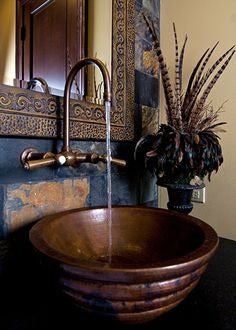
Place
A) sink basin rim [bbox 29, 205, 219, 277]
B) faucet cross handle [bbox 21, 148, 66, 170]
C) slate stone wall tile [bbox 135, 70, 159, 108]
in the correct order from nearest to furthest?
1. sink basin rim [bbox 29, 205, 219, 277]
2. faucet cross handle [bbox 21, 148, 66, 170]
3. slate stone wall tile [bbox 135, 70, 159, 108]

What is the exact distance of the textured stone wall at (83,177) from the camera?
61 centimetres

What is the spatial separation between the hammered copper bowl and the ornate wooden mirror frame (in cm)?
24

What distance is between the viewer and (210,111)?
1018 millimetres

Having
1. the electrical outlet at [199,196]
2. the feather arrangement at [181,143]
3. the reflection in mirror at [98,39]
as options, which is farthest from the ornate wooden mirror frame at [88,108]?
the electrical outlet at [199,196]

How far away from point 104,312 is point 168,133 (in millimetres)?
567

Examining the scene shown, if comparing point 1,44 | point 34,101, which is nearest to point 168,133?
point 34,101

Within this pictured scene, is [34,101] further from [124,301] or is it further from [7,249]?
[124,301]

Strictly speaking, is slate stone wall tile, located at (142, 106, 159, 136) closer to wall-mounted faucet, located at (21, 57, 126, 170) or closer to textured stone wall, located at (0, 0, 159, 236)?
textured stone wall, located at (0, 0, 159, 236)

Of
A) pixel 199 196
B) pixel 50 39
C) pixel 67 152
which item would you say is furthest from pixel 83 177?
pixel 199 196

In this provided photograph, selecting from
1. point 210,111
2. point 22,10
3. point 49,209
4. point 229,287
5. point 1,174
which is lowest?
point 229,287

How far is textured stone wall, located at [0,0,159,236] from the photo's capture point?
2.01 feet

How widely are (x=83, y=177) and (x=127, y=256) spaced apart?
27cm

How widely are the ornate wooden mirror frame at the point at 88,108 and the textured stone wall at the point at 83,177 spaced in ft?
0.12

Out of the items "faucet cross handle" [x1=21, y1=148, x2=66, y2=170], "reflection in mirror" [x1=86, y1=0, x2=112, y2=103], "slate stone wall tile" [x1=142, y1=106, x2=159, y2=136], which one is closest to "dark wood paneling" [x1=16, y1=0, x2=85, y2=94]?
"reflection in mirror" [x1=86, y1=0, x2=112, y2=103]
